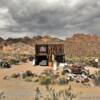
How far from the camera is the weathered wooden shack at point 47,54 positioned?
5839 centimetres

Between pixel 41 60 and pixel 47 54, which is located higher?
pixel 47 54

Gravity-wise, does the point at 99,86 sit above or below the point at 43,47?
below

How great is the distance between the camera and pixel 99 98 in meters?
19.5

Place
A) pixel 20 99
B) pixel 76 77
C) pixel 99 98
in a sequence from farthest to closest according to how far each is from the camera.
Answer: pixel 76 77 → pixel 99 98 → pixel 20 99

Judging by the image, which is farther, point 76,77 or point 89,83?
point 76,77

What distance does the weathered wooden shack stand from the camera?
5839 cm

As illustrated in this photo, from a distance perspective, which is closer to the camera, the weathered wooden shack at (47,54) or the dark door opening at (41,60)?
the dark door opening at (41,60)

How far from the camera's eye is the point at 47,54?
196 ft

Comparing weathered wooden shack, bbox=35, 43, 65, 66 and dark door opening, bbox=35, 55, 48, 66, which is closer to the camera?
dark door opening, bbox=35, 55, 48, 66

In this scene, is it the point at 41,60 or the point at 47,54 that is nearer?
the point at 41,60

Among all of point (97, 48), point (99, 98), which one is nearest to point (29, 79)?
point (99, 98)

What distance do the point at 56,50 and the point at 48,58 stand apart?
462 centimetres

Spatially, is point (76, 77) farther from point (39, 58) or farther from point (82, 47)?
point (82, 47)

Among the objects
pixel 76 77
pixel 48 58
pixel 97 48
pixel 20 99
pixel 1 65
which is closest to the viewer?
pixel 20 99
